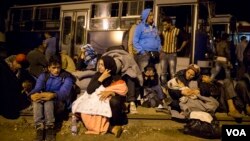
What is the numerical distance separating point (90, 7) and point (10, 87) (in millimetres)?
6393

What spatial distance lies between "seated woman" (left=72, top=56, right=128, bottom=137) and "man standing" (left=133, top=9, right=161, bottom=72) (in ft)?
4.63

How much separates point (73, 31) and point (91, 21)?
1.10m

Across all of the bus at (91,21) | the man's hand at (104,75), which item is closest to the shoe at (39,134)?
the man's hand at (104,75)

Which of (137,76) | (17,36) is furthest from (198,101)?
Answer: (17,36)

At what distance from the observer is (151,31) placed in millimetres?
7133

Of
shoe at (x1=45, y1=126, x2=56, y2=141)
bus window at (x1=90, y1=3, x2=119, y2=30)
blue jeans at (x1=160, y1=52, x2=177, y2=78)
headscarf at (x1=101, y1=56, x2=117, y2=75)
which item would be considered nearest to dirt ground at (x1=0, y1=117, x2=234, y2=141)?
shoe at (x1=45, y1=126, x2=56, y2=141)

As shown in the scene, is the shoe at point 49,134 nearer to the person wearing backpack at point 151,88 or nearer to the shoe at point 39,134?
the shoe at point 39,134

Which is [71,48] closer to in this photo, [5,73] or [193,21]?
[193,21]

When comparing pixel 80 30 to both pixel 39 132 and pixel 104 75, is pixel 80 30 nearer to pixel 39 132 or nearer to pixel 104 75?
pixel 104 75

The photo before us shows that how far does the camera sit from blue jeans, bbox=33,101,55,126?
5.31 meters

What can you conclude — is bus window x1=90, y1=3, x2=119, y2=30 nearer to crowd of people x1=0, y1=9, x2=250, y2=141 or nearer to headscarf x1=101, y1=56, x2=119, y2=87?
crowd of people x1=0, y1=9, x2=250, y2=141

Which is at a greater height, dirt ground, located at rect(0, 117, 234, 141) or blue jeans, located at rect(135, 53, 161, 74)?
blue jeans, located at rect(135, 53, 161, 74)

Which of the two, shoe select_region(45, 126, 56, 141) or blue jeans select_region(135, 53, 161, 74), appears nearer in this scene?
shoe select_region(45, 126, 56, 141)

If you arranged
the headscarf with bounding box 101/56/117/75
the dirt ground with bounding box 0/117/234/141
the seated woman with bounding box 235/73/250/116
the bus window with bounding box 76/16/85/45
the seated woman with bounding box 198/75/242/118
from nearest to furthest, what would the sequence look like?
the dirt ground with bounding box 0/117/234/141 → the headscarf with bounding box 101/56/117/75 → the seated woman with bounding box 198/75/242/118 → the seated woman with bounding box 235/73/250/116 → the bus window with bounding box 76/16/85/45
